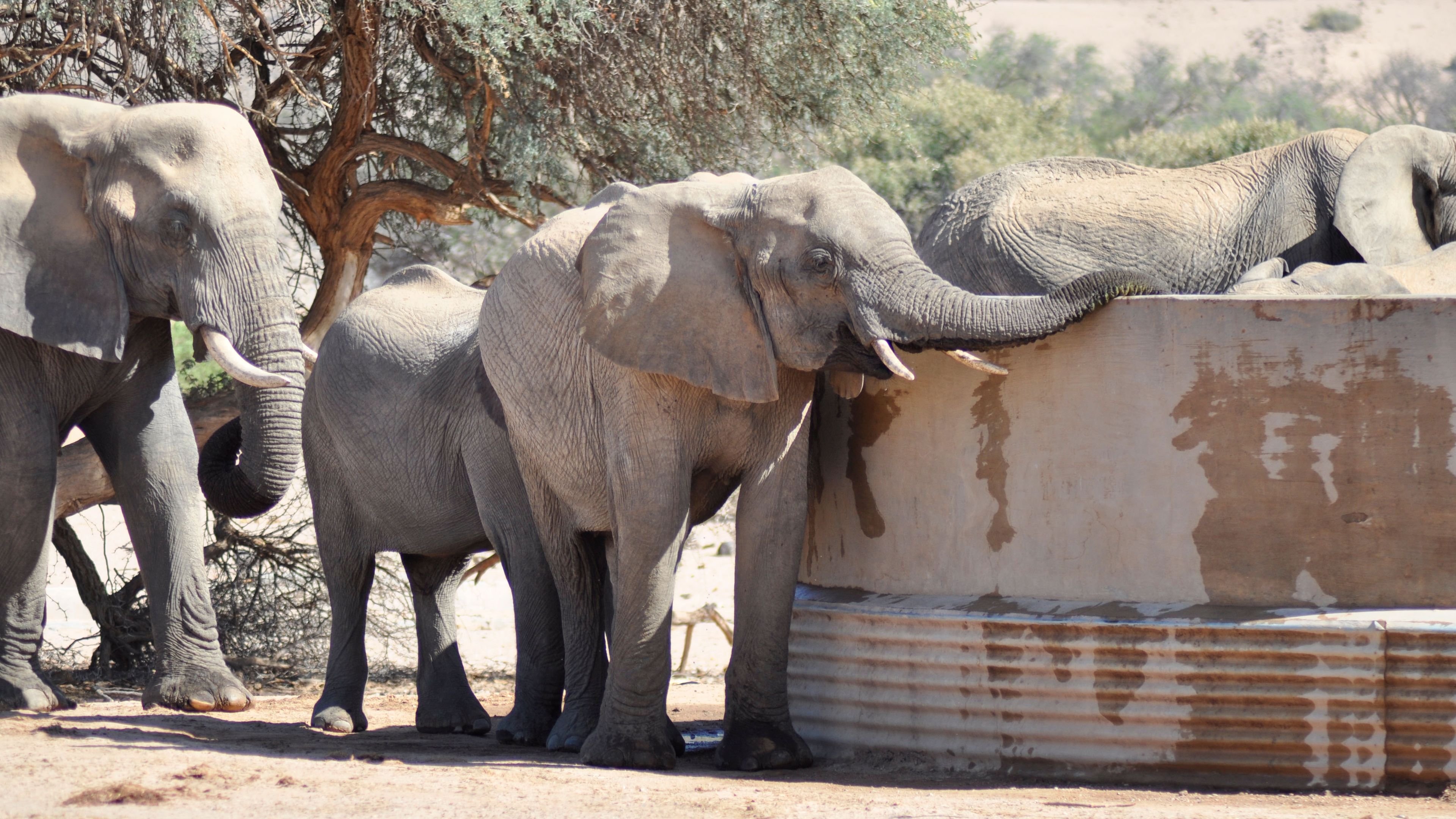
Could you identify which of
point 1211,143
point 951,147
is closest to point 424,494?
point 1211,143

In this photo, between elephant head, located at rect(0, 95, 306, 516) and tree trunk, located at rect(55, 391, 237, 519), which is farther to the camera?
tree trunk, located at rect(55, 391, 237, 519)

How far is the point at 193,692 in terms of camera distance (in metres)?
6.37

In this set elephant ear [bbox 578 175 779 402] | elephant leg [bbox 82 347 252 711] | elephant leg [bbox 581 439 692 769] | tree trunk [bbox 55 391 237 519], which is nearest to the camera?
elephant ear [bbox 578 175 779 402]

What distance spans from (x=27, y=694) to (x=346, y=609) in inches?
47.1

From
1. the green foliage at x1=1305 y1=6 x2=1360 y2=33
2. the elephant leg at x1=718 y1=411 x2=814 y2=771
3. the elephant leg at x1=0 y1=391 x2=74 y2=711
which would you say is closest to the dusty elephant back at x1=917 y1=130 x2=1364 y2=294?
the elephant leg at x1=718 y1=411 x2=814 y2=771

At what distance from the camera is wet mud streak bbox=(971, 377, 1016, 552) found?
4.89m

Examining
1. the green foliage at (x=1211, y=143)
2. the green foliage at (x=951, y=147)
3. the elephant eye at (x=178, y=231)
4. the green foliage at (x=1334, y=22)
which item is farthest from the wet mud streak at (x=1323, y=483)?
the green foliage at (x=1334, y=22)

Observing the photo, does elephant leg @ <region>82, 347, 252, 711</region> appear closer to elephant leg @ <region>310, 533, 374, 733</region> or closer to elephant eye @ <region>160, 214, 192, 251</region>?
elephant leg @ <region>310, 533, 374, 733</region>

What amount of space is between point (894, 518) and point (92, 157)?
3273 millimetres

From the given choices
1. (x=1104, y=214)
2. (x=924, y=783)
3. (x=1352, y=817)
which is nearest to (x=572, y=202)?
(x=1104, y=214)

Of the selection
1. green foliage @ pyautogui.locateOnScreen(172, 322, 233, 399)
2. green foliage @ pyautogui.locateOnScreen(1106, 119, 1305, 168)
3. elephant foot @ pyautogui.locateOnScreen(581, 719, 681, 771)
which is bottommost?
elephant foot @ pyautogui.locateOnScreen(581, 719, 681, 771)

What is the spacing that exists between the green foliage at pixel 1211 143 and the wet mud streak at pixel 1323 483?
1234cm

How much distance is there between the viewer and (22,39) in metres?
8.38

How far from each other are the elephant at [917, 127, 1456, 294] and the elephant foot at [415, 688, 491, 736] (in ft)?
8.40
